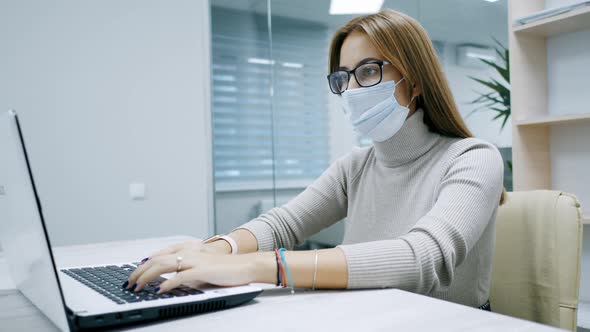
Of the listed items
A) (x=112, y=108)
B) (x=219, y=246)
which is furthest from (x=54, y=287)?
(x=112, y=108)

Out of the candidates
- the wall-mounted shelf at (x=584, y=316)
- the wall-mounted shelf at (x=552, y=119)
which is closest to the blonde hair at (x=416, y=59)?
the wall-mounted shelf at (x=552, y=119)

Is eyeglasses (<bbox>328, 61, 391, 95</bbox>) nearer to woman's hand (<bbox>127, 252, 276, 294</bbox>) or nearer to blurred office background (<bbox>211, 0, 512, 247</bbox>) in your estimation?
woman's hand (<bbox>127, 252, 276, 294</bbox>)

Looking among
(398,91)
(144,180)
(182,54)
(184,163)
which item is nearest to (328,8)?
(182,54)

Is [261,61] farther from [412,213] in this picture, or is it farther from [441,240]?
[441,240]

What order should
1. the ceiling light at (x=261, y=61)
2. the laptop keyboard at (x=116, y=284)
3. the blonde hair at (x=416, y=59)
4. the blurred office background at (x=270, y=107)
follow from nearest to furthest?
the laptop keyboard at (x=116, y=284) < the blonde hair at (x=416, y=59) < the blurred office background at (x=270, y=107) < the ceiling light at (x=261, y=61)

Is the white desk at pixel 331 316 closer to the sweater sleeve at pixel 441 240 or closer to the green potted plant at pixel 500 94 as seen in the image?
the sweater sleeve at pixel 441 240

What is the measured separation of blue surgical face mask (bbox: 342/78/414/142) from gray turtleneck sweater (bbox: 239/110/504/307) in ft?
0.09

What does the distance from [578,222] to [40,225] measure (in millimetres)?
948

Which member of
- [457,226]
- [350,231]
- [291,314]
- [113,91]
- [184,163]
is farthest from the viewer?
[184,163]

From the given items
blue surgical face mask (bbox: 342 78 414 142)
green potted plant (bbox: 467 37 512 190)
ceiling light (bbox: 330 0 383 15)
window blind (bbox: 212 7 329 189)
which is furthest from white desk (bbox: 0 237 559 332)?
window blind (bbox: 212 7 329 189)

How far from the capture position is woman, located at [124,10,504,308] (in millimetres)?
793

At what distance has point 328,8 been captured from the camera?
2.89 metres

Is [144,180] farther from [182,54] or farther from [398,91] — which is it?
[398,91]

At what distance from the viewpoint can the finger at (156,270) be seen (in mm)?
744
